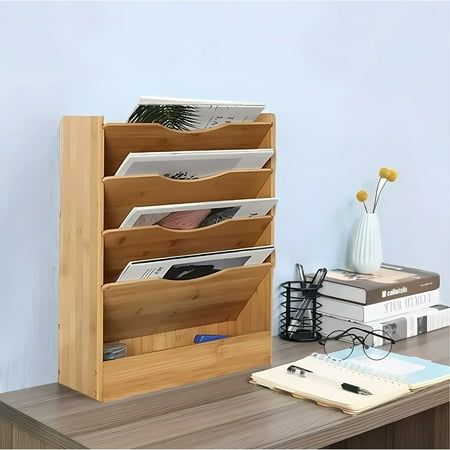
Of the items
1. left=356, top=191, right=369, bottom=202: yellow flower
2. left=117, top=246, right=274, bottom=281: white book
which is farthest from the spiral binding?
left=356, top=191, right=369, bottom=202: yellow flower

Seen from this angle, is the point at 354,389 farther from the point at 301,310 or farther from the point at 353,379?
the point at 301,310

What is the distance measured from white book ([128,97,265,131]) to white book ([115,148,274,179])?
52 mm

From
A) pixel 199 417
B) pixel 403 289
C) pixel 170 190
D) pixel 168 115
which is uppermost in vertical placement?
pixel 168 115

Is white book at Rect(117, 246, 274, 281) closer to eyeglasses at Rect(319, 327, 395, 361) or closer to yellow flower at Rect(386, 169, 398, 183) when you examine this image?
eyeglasses at Rect(319, 327, 395, 361)

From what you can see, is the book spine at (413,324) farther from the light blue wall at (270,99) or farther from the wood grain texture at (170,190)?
the wood grain texture at (170,190)

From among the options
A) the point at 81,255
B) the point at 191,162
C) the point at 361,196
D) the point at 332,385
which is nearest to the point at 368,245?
the point at 361,196

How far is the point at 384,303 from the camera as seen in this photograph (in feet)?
5.79

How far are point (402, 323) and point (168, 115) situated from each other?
72 cm

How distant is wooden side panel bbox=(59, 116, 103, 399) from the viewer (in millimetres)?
1322

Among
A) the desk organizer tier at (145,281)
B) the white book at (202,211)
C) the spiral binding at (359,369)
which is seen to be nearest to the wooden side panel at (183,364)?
the desk organizer tier at (145,281)

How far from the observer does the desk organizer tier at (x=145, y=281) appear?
4.37 ft

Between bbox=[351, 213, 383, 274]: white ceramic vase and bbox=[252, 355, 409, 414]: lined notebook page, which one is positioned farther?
bbox=[351, 213, 383, 274]: white ceramic vase

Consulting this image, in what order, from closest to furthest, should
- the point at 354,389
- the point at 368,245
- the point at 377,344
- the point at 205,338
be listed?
the point at 354,389 < the point at 205,338 < the point at 377,344 < the point at 368,245

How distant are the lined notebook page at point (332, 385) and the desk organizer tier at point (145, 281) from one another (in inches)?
3.2
